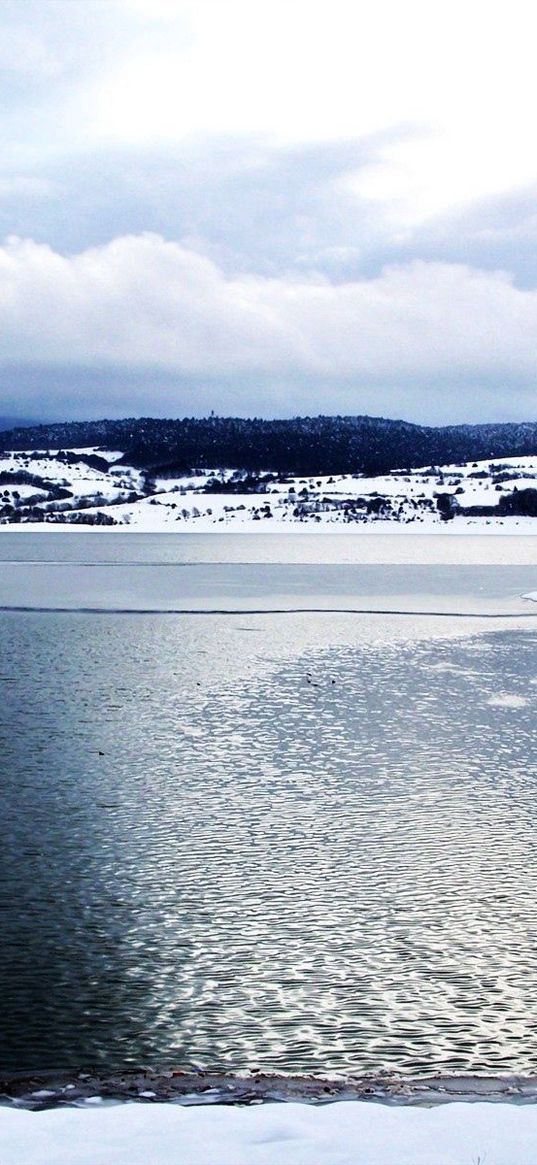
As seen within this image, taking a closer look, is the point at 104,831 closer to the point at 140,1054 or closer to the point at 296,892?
the point at 296,892

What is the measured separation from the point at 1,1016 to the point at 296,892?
351 centimetres

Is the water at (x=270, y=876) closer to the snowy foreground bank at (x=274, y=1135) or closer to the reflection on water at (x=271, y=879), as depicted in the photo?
the reflection on water at (x=271, y=879)

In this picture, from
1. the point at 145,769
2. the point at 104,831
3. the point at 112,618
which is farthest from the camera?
the point at 112,618

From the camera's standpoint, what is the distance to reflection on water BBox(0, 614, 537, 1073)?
860 centimetres

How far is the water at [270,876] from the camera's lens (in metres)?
8.60

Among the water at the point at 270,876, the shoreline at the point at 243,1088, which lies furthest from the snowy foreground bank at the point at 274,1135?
the water at the point at 270,876

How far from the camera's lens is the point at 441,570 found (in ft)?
257

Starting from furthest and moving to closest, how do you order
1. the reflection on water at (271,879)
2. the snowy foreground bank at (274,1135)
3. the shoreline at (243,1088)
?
the reflection on water at (271,879) → the shoreline at (243,1088) → the snowy foreground bank at (274,1135)

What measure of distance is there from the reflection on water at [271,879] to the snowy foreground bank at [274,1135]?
893 mm

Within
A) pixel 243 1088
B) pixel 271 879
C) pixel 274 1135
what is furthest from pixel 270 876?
pixel 274 1135

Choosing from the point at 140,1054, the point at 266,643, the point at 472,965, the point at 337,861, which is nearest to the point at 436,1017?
the point at 472,965

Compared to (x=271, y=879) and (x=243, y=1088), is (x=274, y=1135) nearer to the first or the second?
(x=243, y=1088)

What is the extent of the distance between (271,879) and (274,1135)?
16.9 ft

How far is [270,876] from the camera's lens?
12.0 m
